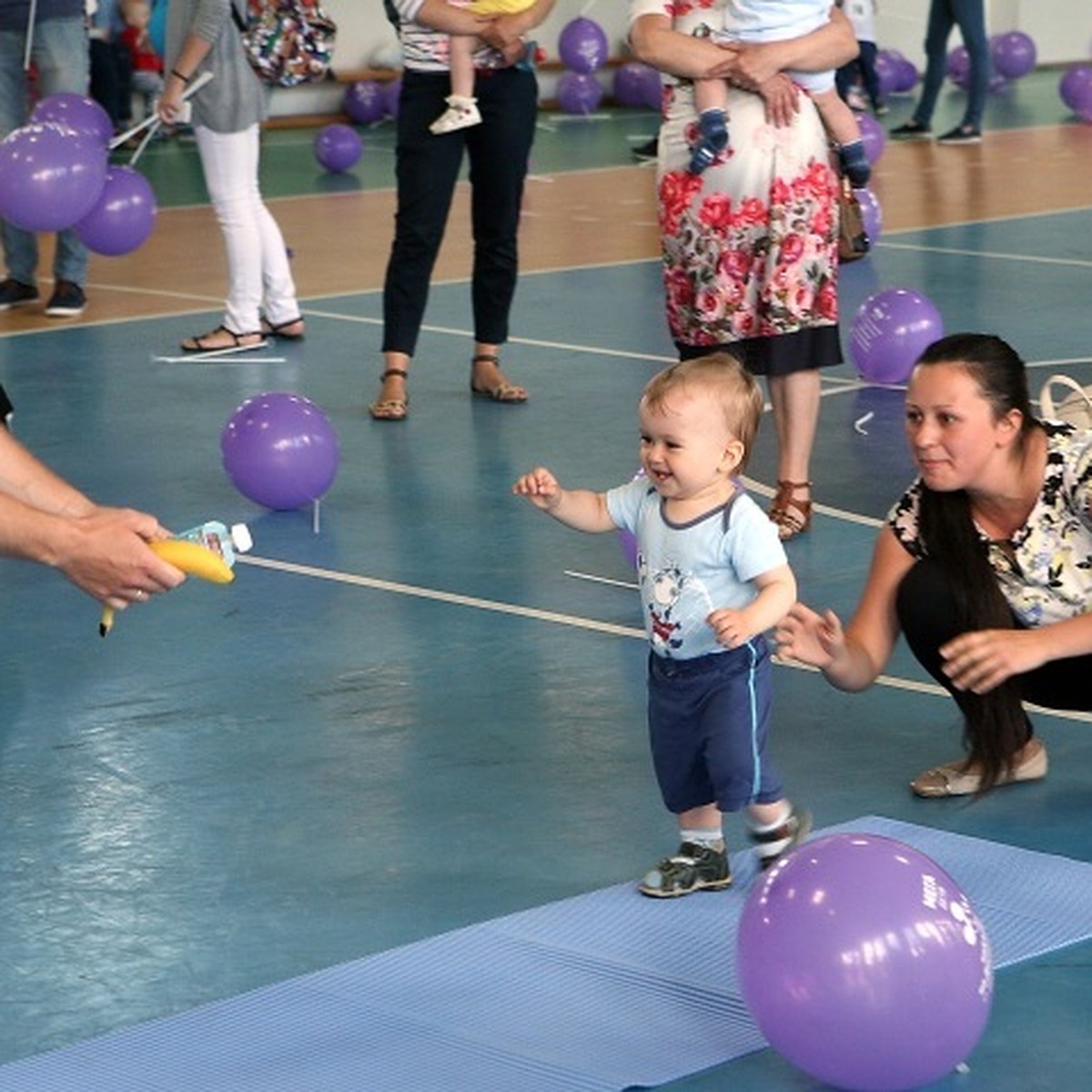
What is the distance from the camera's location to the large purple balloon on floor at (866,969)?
3586mm

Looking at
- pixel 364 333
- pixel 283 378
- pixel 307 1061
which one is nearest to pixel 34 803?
pixel 307 1061

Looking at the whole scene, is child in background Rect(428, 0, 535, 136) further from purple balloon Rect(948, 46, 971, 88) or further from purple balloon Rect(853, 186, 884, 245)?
purple balloon Rect(948, 46, 971, 88)

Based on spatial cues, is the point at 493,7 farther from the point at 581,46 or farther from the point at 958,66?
the point at 958,66

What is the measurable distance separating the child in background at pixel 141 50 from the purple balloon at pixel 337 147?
106 inches

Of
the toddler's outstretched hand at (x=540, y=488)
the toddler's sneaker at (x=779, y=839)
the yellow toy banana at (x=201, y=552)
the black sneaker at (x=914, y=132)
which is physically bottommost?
the black sneaker at (x=914, y=132)

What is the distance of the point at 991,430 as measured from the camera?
479 cm

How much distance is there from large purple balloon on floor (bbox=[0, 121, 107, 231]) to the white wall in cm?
1074

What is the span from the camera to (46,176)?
1027 cm

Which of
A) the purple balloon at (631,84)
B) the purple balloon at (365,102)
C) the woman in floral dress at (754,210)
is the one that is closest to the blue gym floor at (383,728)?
the woman in floral dress at (754,210)

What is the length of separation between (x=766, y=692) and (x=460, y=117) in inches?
176

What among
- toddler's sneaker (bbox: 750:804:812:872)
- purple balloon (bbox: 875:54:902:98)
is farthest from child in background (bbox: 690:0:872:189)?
purple balloon (bbox: 875:54:902:98)

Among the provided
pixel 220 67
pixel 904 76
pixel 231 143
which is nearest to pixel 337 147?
pixel 904 76

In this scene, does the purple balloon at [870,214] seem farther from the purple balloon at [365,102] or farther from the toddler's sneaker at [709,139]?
the purple balloon at [365,102]

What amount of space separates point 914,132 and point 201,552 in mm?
15873
